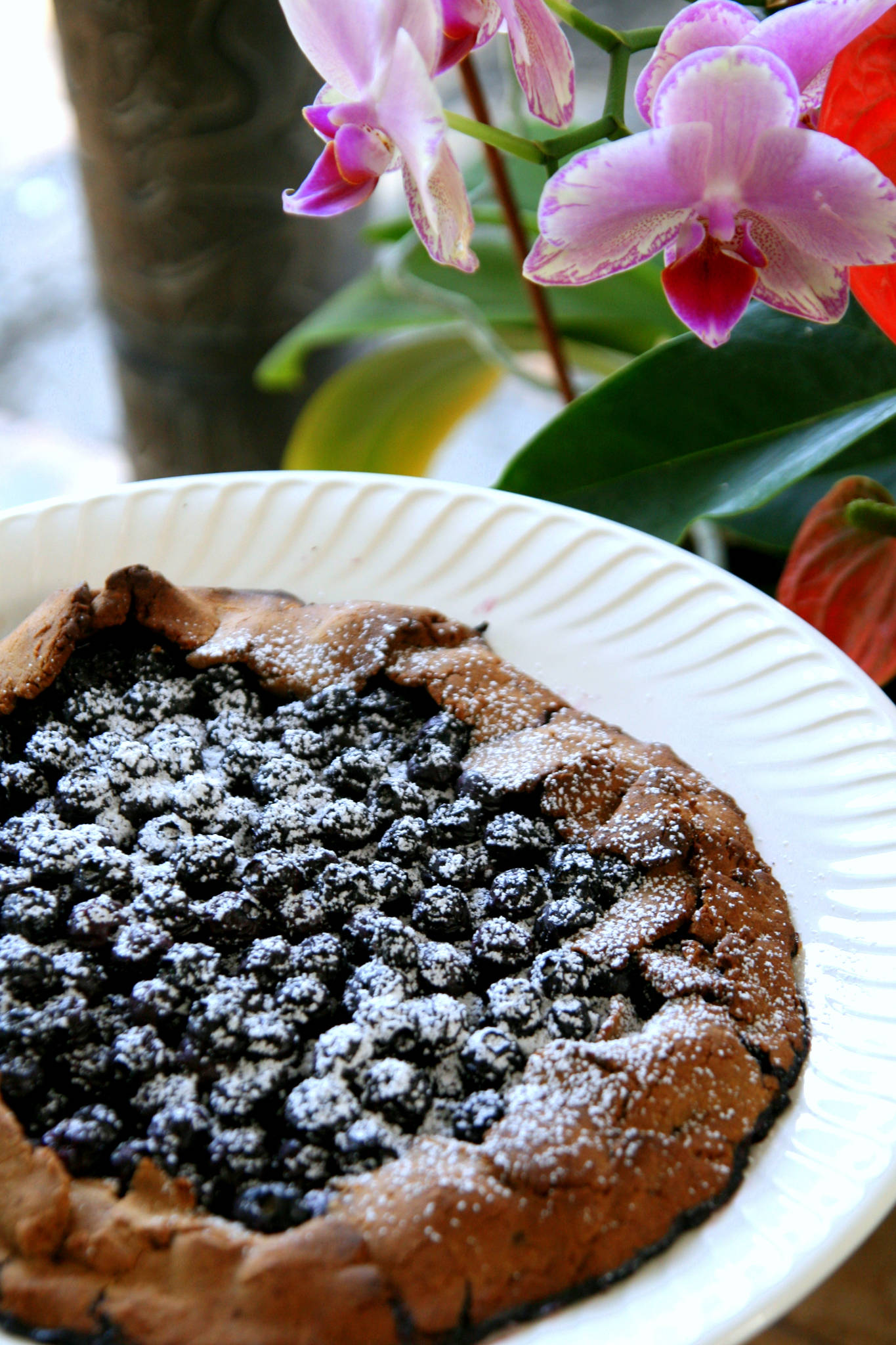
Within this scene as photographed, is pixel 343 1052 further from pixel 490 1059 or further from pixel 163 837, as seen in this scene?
pixel 163 837

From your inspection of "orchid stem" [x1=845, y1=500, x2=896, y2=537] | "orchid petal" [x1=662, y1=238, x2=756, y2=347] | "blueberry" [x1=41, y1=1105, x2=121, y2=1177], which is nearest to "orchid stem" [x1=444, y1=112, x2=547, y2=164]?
"orchid petal" [x1=662, y1=238, x2=756, y2=347]

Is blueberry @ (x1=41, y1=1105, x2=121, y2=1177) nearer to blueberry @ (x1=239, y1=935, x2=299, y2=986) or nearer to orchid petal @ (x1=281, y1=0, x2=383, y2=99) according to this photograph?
blueberry @ (x1=239, y1=935, x2=299, y2=986)

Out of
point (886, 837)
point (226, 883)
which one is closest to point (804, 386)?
point (886, 837)

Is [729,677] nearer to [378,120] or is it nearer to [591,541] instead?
[591,541]

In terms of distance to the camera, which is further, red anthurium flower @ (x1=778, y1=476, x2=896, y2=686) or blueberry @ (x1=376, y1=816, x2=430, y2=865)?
red anthurium flower @ (x1=778, y1=476, x2=896, y2=686)

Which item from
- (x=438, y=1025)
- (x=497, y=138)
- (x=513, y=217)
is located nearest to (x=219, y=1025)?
(x=438, y=1025)

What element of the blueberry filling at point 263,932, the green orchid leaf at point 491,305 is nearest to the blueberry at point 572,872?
the blueberry filling at point 263,932
